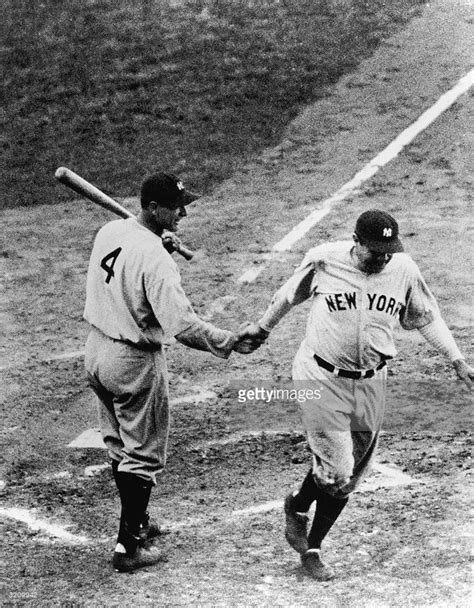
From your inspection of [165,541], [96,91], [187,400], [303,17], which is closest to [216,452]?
[187,400]

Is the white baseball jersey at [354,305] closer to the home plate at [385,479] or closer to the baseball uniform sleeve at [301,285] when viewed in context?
the baseball uniform sleeve at [301,285]

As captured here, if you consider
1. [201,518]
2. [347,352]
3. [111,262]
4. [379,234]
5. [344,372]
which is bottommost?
[201,518]

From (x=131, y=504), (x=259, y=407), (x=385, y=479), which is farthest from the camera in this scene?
(x=259, y=407)

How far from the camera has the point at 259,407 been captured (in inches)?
347

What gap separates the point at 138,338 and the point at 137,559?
1180 mm

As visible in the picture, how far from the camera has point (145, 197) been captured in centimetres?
610

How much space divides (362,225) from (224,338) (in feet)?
3.00

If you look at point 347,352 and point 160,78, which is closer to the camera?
point 347,352

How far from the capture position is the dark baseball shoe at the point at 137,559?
20.0ft

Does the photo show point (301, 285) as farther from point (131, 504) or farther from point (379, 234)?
point (131, 504)

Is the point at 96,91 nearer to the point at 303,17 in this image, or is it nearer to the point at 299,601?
the point at 303,17

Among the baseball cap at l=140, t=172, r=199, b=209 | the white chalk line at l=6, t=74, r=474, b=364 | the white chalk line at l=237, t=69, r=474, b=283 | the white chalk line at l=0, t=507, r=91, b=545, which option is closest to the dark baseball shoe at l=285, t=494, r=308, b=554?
the white chalk line at l=0, t=507, r=91, b=545

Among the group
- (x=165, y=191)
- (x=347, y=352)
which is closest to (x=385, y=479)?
(x=347, y=352)

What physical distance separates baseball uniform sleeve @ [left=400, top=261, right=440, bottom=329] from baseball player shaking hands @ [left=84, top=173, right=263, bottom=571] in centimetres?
88
